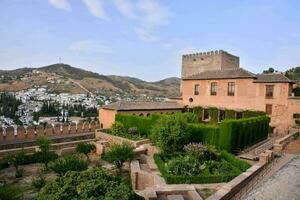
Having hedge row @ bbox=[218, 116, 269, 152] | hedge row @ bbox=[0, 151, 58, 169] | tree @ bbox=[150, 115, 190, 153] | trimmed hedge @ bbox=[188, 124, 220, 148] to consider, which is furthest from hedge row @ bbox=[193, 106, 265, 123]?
hedge row @ bbox=[0, 151, 58, 169]

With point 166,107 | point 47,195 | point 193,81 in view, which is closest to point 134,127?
point 166,107

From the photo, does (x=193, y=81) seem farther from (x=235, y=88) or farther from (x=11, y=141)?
(x=11, y=141)

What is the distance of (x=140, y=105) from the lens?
2997cm

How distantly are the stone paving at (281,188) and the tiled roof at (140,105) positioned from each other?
2304 cm

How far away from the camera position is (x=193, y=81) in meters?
33.2

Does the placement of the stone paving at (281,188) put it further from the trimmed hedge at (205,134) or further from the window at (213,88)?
the window at (213,88)

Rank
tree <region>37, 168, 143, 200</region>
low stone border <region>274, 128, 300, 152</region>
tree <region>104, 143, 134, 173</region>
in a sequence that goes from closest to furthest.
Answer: tree <region>37, 168, 143, 200</region> < tree <region>104, 143, 134, 173</region> < low stone border <region>274, 128, 300, 152</region>

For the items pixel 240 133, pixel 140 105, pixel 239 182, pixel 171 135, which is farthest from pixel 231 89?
pixel 239 182

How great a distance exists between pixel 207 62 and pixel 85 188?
112 ft

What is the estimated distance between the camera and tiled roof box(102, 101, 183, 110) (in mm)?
28203

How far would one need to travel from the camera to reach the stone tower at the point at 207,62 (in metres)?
36.4

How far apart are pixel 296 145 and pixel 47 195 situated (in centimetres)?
1902

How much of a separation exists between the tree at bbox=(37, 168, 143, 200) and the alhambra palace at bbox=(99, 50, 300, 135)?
20486mm

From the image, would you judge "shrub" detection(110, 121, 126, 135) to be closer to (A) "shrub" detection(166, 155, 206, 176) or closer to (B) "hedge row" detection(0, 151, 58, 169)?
(B) "hedge row" detection(0, 151, 58, 169)
